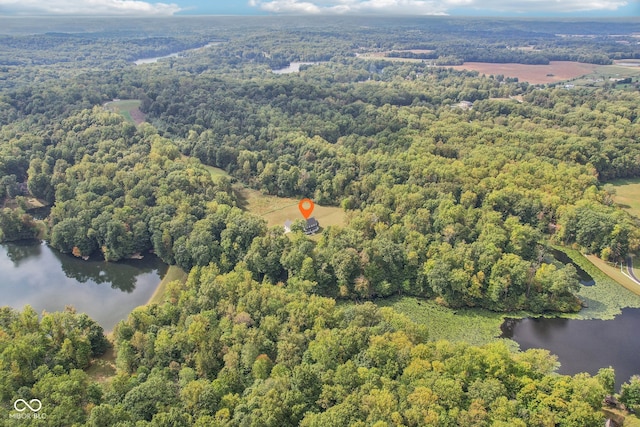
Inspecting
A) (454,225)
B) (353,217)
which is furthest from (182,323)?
(454,225)

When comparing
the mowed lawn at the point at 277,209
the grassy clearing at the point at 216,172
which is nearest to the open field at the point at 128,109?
the grassy clearing at the point at 216,172

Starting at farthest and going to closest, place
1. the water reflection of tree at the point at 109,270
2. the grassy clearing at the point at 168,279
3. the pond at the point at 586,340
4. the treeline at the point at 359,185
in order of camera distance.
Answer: the water reflection of tree at the point at 109,270, the grassy clearing at the point at 168,279, the treeline at the point at 359,185, the pond at the point at 586,340

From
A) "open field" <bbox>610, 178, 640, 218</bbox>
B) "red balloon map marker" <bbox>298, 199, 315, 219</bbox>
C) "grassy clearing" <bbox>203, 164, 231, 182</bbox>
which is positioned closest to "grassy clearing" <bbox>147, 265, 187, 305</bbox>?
"red balloon map marker" <bbox>298, 199, 315, 219</bbox>
